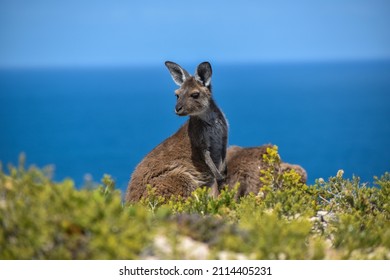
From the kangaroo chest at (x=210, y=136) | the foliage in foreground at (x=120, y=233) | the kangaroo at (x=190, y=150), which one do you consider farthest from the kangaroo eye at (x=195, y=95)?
the foliage in foreground at (x=120, y=233)

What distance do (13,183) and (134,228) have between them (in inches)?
55.3

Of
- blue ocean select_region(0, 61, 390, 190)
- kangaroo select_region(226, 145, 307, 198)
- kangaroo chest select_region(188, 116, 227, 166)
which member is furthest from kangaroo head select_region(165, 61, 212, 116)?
blue ocean select_region(0, 61, 390, 190)

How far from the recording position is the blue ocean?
42.2m

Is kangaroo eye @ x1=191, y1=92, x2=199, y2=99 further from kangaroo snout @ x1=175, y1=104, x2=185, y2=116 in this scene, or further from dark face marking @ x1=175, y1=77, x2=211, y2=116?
kangaroo snout @ x1=175, y1=104, x2=185, y2=116

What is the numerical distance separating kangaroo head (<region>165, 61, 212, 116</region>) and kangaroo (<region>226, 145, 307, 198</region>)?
142 centimetres

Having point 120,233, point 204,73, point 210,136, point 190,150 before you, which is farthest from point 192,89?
point 120,233

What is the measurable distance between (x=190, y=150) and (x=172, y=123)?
223 ft

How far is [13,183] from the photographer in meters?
5.65

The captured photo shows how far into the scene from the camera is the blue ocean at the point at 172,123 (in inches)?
1661

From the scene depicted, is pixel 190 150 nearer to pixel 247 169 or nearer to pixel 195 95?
pixel 195 95

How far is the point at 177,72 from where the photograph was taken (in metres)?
10.6

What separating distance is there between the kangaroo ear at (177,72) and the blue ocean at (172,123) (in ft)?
51.2

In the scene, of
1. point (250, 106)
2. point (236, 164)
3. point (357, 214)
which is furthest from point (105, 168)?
point (357, 214)
